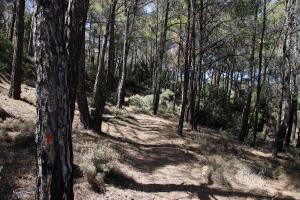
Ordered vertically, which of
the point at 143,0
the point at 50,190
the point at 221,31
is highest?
the point at 143,0

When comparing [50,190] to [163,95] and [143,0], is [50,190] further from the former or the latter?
[163,95]

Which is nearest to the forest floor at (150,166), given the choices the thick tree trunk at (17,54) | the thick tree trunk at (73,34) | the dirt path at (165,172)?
the dirt path at (165,172)

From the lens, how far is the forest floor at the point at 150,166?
721 centimetres

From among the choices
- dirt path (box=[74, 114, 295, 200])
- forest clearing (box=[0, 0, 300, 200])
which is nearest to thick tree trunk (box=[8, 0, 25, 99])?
forest clearing (box=[0, 0, 300, 200])

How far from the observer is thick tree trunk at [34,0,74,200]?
4262 millimetres

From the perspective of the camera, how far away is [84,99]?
1164 cm

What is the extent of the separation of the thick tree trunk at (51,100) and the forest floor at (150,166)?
1.73 meters

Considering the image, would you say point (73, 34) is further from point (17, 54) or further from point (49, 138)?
point (17, 54)

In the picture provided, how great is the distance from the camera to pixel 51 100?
4.30 m

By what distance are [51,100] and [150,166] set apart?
19.7 feet

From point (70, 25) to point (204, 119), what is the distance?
63.3ft

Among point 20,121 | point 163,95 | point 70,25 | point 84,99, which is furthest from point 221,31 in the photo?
point 70,25

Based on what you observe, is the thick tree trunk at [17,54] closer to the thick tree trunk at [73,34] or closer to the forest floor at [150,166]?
the forest floor at [150,166]

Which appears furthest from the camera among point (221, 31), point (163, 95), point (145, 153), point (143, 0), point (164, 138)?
point (163, 95)
